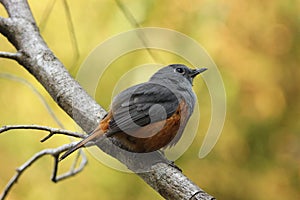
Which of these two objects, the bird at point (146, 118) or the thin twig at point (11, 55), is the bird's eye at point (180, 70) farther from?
the thin twig at point (11, 55)

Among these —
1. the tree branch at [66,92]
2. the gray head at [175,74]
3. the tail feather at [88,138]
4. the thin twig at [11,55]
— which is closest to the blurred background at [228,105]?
the gray head at [175,74]

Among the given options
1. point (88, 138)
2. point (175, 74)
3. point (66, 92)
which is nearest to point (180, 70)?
point (175, 74)

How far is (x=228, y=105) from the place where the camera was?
3.38m

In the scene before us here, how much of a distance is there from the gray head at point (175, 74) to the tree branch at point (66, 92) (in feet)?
1.62

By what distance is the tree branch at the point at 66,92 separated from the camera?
1.96 metres

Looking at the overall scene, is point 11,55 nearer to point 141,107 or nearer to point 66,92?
point 66,92

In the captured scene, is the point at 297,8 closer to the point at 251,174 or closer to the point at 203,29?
the point at 203,29

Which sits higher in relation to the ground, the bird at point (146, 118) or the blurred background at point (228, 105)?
the blurred background at point (228, 105)

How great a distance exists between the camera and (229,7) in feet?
11.6

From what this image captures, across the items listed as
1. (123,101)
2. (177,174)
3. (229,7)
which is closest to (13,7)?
(123,101)

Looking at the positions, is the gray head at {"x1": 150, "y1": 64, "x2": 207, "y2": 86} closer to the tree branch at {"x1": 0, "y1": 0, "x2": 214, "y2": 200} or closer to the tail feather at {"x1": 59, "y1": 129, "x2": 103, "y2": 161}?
the tree branch at {"x1": 0, "y1": 0, "x2": 214, "y2": 200}

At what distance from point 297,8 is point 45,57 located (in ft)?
5.68

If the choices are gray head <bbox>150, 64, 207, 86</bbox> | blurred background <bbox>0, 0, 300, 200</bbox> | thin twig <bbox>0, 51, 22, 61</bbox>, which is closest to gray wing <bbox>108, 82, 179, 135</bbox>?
gray head <bbox>150, 64, 207, 86</bbox>

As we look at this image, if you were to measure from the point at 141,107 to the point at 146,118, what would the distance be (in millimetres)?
66
